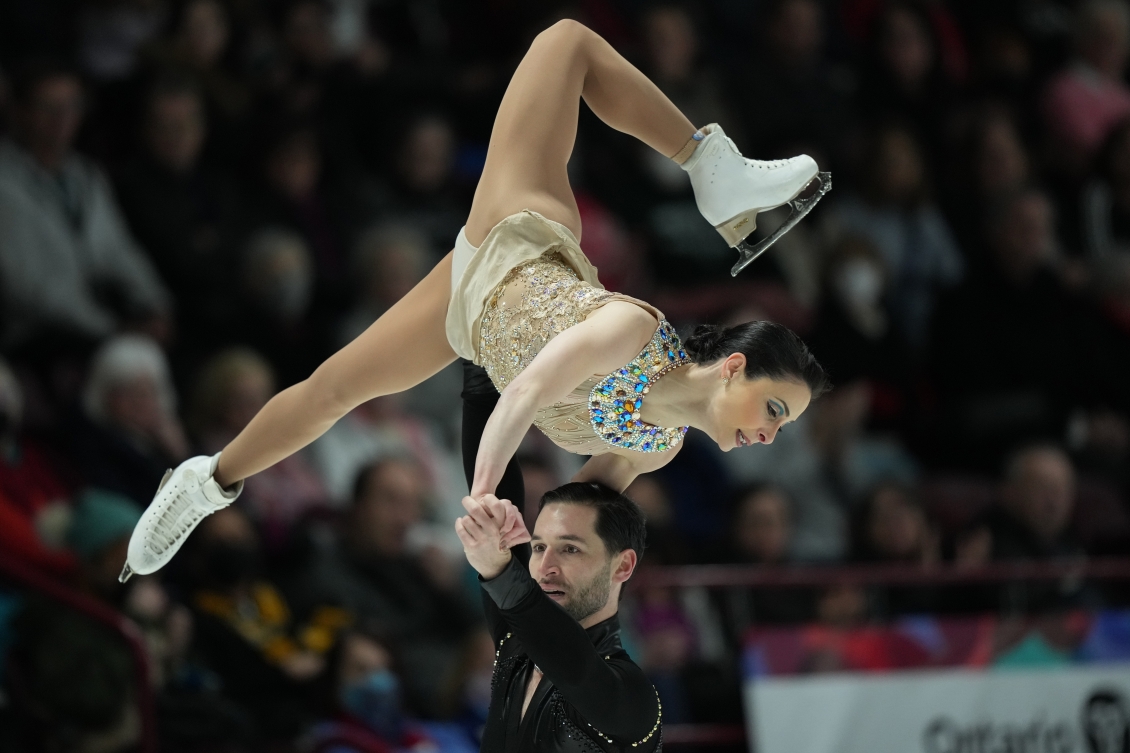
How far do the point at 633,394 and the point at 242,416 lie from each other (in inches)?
108

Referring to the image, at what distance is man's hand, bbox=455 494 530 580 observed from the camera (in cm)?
270

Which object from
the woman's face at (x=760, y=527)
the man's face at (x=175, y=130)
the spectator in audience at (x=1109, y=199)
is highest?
the spectator in audience at (x=1109, y=199)

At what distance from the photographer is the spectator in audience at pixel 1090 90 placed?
328 inches

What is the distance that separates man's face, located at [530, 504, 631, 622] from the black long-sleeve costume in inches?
2.3

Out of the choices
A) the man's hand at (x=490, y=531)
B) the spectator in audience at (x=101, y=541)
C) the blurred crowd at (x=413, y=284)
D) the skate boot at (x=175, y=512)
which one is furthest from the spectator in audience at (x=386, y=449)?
the man's hand at (x=490, y=531)

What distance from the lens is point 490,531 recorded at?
270cm

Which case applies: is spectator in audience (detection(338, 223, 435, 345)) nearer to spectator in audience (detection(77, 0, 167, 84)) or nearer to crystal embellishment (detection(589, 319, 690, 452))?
spectator in audience (detection(77, 0, 167, 84))

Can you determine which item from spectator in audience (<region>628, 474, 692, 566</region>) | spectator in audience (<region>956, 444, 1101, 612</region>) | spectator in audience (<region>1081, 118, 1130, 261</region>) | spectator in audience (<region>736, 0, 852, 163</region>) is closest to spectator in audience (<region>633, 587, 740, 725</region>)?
spectator in audience (<region>628, 474, 692, 566</region>)

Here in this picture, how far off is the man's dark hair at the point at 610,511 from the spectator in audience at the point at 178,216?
3.11 m

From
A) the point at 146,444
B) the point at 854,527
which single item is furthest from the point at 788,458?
the point at 146,444

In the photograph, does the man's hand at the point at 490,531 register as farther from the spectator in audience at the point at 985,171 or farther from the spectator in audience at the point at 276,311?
the spectator in audience at the point at 985,171

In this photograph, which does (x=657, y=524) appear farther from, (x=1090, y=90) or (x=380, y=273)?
(x=1090, y=90)

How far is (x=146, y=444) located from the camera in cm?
537

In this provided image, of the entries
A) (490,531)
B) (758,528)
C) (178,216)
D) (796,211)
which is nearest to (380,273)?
(178,216)
